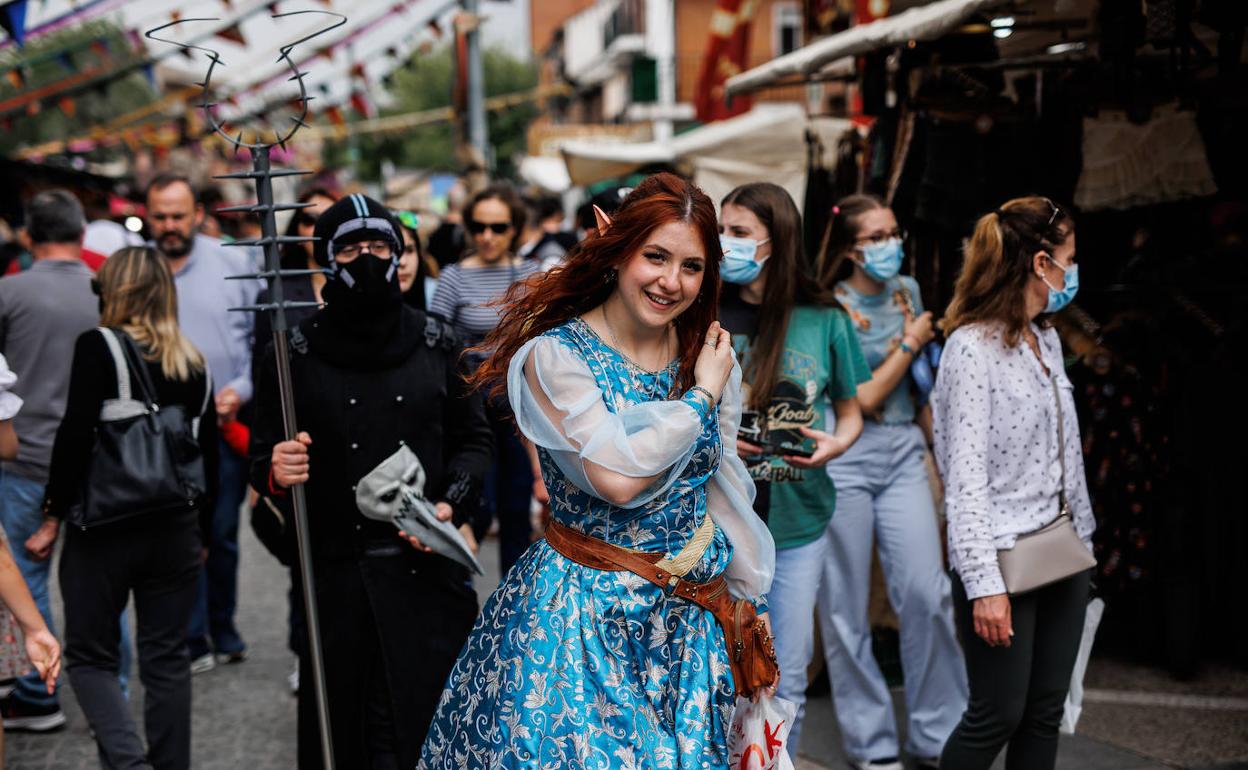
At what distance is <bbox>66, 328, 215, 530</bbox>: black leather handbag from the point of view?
437 centimetres

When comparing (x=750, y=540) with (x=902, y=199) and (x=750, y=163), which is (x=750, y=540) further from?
(x=750, y=163)

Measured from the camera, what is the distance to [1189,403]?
19.1ft

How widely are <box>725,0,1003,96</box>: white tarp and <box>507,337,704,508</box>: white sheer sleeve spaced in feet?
9.21

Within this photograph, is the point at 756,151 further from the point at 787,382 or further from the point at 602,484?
the point at 602,484

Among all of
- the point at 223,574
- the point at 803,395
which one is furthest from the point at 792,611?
the point at 223,574

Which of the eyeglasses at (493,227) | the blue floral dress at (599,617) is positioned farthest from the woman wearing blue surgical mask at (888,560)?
the eyeglasses at (493,227)

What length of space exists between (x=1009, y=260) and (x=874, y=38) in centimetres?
233

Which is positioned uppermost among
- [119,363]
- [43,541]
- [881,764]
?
[119,363]

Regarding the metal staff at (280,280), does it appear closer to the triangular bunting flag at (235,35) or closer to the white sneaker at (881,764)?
the white sneaker at (881,764)

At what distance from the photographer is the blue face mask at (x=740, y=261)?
Answer: 167 inches

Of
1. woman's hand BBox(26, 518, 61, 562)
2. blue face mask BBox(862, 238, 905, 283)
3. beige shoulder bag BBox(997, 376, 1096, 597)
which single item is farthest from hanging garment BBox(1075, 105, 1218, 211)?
woman's hand BBox(26, 518, 61, 562)

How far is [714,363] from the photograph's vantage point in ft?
10.1

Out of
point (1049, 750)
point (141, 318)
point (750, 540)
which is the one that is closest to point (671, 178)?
point (750, 540)

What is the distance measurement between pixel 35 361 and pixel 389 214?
2.42 meters
